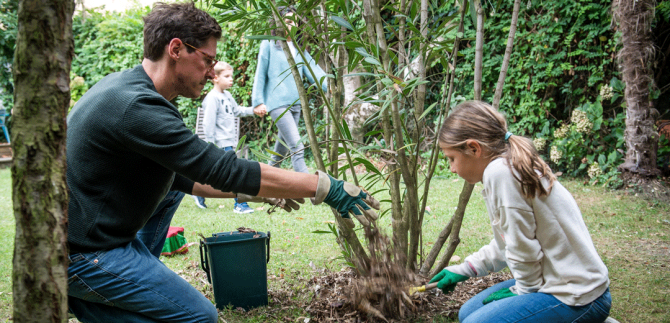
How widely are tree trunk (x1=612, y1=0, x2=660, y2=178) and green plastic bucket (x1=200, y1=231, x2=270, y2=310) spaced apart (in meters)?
4.42

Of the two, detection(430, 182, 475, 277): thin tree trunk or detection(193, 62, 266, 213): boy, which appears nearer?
detection(430, 182, 475, 277): thin tree trunk

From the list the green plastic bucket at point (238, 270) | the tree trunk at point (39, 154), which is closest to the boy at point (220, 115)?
the green plastic bucket at point (238, 270)

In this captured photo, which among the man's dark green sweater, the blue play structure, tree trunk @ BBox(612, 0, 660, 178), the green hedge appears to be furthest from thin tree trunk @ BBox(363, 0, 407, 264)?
the blue play structure

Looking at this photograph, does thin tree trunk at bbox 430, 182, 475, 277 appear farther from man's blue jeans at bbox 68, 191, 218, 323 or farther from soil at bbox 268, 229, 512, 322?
man's blue jeans at bbox 68, 191, 218, 323

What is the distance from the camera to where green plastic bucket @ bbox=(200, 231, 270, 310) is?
232 centimetres

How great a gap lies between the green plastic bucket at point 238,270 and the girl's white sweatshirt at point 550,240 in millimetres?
1253

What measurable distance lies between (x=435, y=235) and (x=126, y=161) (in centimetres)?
262

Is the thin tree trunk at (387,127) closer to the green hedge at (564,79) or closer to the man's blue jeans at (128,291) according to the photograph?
the man's blue jeans at (128,291)

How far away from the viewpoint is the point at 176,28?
186 centimetres

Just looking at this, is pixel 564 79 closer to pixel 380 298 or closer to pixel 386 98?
pixel 386 98

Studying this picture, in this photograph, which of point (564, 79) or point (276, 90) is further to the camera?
point (564, 79)

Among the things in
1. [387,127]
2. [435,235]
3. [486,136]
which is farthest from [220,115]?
[486,136]

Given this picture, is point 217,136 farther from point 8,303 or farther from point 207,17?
point 207,17

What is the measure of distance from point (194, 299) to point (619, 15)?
204 inches
